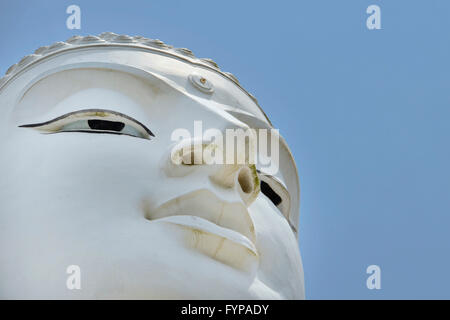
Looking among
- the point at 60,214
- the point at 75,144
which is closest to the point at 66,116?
the point at 75,144

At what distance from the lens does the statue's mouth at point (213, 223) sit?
5.19 metres

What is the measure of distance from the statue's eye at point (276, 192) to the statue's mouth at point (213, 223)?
119 centimetres

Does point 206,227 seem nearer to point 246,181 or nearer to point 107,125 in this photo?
point 246,181

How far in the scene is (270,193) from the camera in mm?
6766

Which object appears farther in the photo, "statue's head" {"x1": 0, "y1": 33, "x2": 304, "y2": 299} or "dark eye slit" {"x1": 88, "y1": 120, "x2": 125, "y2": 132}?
"dark eye slit" {"x1": 88, "y1": 120, "x2": 125, "y2": 132}

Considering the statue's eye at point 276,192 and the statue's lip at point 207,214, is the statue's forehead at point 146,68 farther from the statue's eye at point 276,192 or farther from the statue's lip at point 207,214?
the statue's lip at point 207,214

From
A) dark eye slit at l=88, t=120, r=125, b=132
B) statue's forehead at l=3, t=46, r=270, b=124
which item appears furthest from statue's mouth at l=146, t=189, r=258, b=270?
statue's forehead at l=3, t=46, r=270, b=124

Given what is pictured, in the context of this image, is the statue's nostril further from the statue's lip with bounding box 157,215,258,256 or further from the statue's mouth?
the statue's lip with bounding box 157,215,258,256

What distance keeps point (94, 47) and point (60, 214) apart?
1921 millimetres

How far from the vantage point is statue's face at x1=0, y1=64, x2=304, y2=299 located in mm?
4902

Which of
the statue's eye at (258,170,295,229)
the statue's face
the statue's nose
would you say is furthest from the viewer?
the statue's eye at (258,170,295,229)

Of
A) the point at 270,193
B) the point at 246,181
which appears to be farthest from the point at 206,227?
the point at 270,193

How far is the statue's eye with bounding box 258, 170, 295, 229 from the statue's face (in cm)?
39

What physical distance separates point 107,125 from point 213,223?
1.07m
